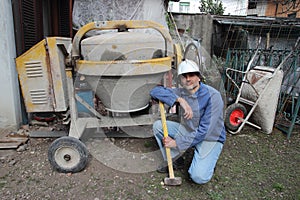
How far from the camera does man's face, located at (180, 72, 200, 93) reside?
2.21m

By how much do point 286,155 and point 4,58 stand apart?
393 centimetres

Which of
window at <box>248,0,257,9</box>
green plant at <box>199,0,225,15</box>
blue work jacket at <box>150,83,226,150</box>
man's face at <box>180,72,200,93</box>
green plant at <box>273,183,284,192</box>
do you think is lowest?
green plant at <box>273,183,284,192</box>

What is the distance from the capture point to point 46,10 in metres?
4.66

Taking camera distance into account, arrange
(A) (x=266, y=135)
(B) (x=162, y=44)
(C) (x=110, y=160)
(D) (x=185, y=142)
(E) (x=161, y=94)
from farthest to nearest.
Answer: (A) (x=266, y=135)
(C) (x=110, y=160)
(B) (x=162, y=44)
(E) (x=161, y=94)
(D) (x=185, y=142)

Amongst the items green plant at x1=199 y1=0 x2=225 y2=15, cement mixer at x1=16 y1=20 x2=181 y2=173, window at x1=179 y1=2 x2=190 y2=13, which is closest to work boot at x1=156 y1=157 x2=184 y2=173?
cement mixer at x1=16 y1=20 x2=181 y2=173

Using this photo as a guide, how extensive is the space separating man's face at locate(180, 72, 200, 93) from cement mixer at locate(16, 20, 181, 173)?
0.33 meters

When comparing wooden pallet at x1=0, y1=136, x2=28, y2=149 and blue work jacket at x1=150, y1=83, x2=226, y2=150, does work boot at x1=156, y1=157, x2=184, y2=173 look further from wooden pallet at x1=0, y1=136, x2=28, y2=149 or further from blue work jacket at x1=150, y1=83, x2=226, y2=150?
wooden pallet at x1=0, y1=136, x2=28, y2=149

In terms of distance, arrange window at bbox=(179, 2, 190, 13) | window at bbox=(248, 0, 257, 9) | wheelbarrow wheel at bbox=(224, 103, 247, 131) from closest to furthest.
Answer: wheelbarrow wheel at bbox=(224, 103, 247, 131) < window at bbox=(248, 0, 257, 9) < window at bbox=(179, 2, 190, 13)

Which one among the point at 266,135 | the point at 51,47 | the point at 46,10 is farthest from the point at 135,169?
the point at 46,10

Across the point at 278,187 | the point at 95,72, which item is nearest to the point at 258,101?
the point at 278,187

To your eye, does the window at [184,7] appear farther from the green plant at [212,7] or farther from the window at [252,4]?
the window at [252,4]

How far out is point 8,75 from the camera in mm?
3156

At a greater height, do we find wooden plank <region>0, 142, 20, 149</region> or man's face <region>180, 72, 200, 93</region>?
man's face <region>180, 72, 200, 93</region>

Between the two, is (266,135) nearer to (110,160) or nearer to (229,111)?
(229,111)
